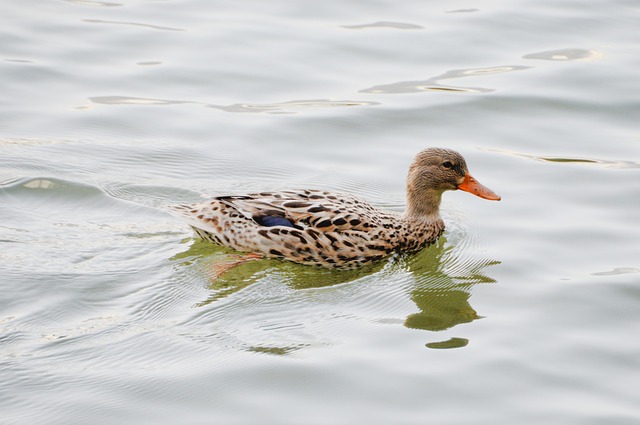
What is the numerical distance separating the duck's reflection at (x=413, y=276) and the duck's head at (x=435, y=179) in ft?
1.70

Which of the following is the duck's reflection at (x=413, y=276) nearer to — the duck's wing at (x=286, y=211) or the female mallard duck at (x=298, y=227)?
the female mallard duck at (x=298, y=227)

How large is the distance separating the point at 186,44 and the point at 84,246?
17.7 ft

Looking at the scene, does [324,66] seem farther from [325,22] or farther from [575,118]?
[575,118]

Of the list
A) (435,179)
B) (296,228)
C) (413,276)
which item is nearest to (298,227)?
(296,228)

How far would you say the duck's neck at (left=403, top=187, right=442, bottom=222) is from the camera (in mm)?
11516

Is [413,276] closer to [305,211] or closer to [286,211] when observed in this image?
[305,211]

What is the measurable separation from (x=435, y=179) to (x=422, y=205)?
284 millimetres

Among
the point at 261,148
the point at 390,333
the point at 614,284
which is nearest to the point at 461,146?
the point at 261,148

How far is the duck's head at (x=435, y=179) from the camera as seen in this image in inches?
448

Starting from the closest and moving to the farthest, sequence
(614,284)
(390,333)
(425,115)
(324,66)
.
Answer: (390,333), (614,284), (425,115), (324,66)

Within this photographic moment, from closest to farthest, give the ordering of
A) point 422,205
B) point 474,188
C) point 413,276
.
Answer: point 413,276
point 474,188
point 422,205

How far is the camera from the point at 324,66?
587 inches

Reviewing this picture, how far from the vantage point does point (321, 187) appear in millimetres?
12156

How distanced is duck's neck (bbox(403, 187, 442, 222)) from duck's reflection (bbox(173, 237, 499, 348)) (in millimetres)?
379
